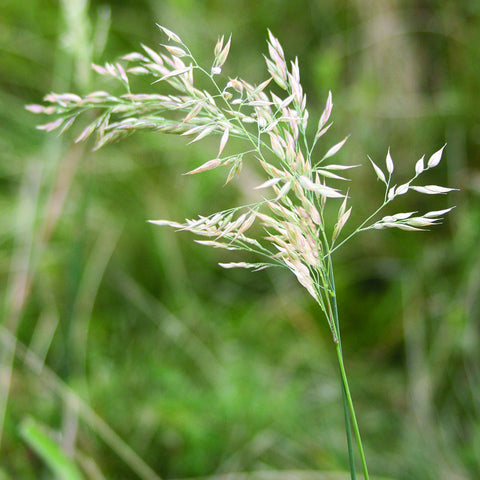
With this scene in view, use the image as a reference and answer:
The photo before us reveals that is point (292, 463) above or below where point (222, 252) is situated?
below

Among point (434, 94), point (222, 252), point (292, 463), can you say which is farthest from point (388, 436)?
point (434, 94)

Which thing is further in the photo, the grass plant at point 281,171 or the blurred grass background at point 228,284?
the blurred grass background at point 228,284

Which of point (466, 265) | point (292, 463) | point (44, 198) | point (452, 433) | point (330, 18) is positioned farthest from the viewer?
point (330, 18)

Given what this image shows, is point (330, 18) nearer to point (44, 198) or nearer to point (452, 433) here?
point (44, 198)

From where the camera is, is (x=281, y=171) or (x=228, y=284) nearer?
(x=281, y=171)

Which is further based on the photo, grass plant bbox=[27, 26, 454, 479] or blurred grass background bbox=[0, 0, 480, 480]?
blurred grass background bbox=[0, 0, 480, 480]

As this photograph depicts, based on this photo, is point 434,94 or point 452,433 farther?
point 434,94

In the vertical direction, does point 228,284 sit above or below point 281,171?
below

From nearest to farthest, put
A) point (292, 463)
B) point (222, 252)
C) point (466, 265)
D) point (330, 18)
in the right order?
point (292, 463) < point (466, 265) < point (222, 252) < point (330, 18)
